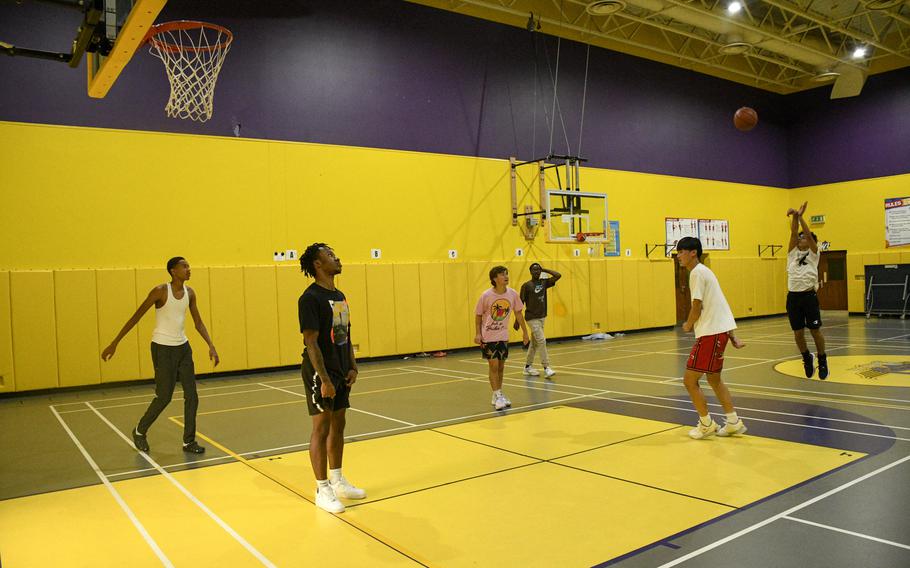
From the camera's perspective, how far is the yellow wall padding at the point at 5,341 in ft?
35.9

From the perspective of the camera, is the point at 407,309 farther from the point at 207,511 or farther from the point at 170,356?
the point at 207,511

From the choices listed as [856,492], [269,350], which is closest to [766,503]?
[856,492]

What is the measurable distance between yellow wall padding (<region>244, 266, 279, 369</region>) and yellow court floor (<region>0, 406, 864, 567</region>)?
275 inches

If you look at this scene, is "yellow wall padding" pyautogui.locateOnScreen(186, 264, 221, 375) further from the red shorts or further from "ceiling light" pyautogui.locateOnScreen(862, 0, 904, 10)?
"ceiling light" pyautogui.locateOnScreen(862, 0, 904, 10)

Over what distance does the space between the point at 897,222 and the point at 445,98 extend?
15.4 m

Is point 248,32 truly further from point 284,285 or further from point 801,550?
point 801,550

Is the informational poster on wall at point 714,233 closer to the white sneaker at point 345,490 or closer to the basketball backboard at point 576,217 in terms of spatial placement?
the basketball backboard at point 576,217

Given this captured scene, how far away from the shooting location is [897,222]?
21.2 metres

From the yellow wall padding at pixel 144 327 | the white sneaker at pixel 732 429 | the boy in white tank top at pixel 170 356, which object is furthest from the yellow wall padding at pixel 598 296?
the boy in white tank top at pixel 170 356

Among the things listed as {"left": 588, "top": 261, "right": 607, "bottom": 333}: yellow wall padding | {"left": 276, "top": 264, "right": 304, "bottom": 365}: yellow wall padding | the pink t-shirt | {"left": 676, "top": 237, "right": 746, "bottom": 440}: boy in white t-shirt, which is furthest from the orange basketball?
{"left": 276, "top": 264, "right": 304, "bottom": 365}: yellow wall padding

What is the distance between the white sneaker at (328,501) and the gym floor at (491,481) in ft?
0.19

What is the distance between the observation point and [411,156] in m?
15.3

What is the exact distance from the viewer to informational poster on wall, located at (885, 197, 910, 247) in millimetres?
20969

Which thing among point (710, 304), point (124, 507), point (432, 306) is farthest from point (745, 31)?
point (124, 507)
